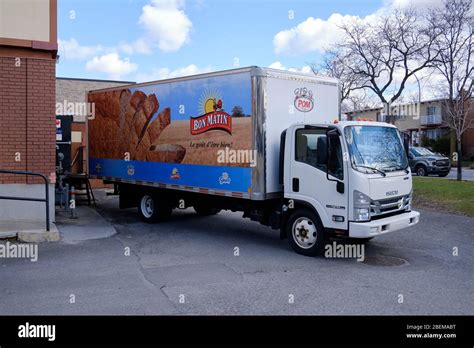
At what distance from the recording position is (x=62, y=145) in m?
16.0

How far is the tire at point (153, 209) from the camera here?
1164 centimetres

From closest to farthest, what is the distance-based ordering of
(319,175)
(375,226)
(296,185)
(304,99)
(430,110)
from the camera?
1. (375,226)
2. (319,175)
3. (296,185)
4. (304,99)
5. (430,110)

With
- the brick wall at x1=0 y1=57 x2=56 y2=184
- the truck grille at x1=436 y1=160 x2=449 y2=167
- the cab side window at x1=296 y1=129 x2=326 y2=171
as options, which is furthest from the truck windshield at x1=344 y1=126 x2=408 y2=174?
the truck grille at x1=436 y1=160 x2=449 y2=167

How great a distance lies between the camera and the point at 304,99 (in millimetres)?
9266

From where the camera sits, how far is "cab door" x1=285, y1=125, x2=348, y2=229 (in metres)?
7.78

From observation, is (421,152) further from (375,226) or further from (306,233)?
(375,226)

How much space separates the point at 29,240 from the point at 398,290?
6.61 meters

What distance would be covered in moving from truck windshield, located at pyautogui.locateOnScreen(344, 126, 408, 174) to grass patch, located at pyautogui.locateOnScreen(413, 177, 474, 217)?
15.8 ft

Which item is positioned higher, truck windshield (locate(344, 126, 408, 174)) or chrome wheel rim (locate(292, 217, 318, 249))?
truck windshield (locate(344, 126, 408, 174))

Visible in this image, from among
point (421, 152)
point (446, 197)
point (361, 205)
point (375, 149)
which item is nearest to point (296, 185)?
point (361, 205)

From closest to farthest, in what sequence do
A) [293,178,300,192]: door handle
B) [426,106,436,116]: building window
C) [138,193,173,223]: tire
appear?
1. [293,178,300,192]: door handle
2. [138,193,173,223]: tire
3. [426,106,436,116]: building window

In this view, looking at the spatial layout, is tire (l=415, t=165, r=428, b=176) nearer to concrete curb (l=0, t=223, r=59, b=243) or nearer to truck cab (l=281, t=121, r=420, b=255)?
truck cab (l=281, t=121, r=420, b=255)

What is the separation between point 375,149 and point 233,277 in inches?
131

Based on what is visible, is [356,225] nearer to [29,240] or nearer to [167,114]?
[167,114]
